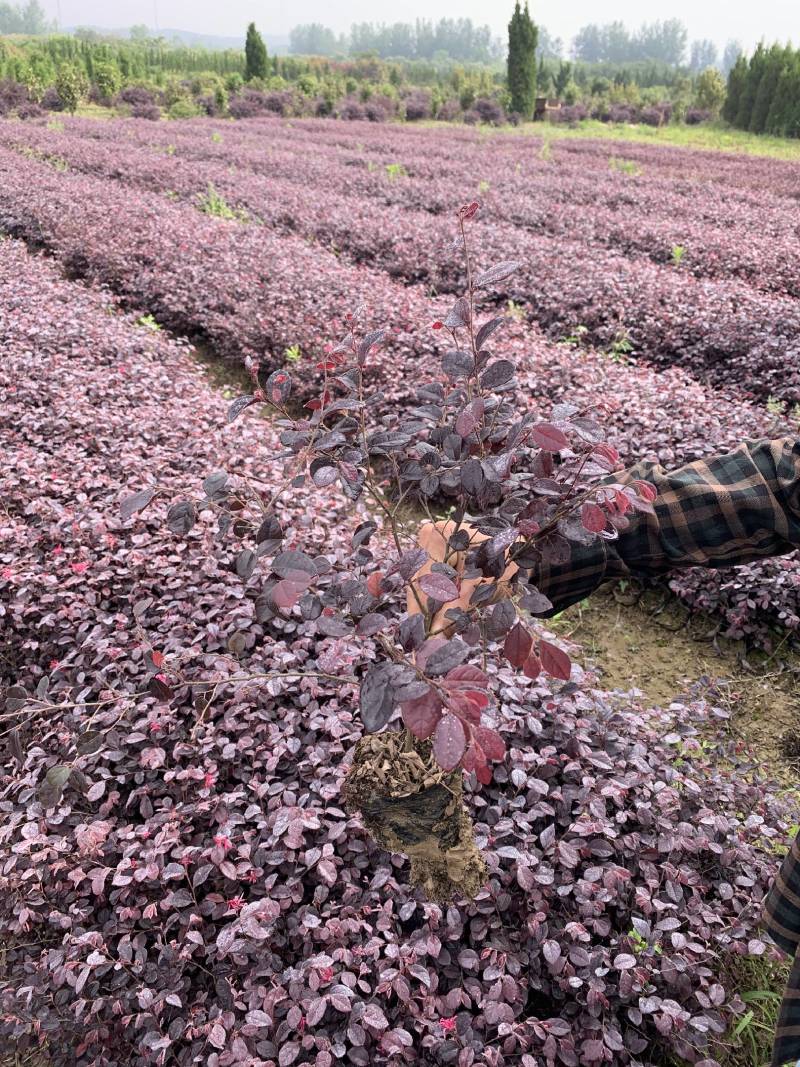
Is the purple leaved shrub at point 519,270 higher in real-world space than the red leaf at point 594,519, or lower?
lower

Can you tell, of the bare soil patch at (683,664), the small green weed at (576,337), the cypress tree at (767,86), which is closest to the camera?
the bare soil patch at (683,664)

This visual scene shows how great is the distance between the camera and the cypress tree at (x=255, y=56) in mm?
36312

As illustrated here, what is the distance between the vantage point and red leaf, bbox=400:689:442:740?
2.74 ft

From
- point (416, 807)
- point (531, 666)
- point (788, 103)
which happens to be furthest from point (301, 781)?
point (788, 103)

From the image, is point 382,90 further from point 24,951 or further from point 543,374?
point 24,951

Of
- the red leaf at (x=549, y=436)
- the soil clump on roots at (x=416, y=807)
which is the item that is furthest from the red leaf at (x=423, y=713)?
the soil clump on roots at (x=416, y=807)

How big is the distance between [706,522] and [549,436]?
631 mm

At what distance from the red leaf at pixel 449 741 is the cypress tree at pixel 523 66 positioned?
38.2 m

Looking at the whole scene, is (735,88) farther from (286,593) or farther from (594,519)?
(286,593)

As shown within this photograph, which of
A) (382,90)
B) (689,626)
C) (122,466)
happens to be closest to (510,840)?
(689,626)

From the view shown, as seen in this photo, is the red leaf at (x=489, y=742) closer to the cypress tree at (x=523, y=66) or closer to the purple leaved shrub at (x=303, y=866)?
the purple leaved shrub at (x=303, y=866)

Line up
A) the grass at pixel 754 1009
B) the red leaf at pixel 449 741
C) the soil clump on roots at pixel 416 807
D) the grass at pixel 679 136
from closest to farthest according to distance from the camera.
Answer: the red leaf at pixel 449 741, the soil clump on roots at pixel 416 807, the grass at pixel 754 1009, the grass at pixel 679 136

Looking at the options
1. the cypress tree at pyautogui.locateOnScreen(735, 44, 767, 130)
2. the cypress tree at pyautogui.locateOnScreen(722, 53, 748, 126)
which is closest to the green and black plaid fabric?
the cypress tree at pyautogui.locateOnScreen(735, 44, 767, 130)

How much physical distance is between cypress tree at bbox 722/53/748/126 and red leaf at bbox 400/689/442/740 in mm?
37085
